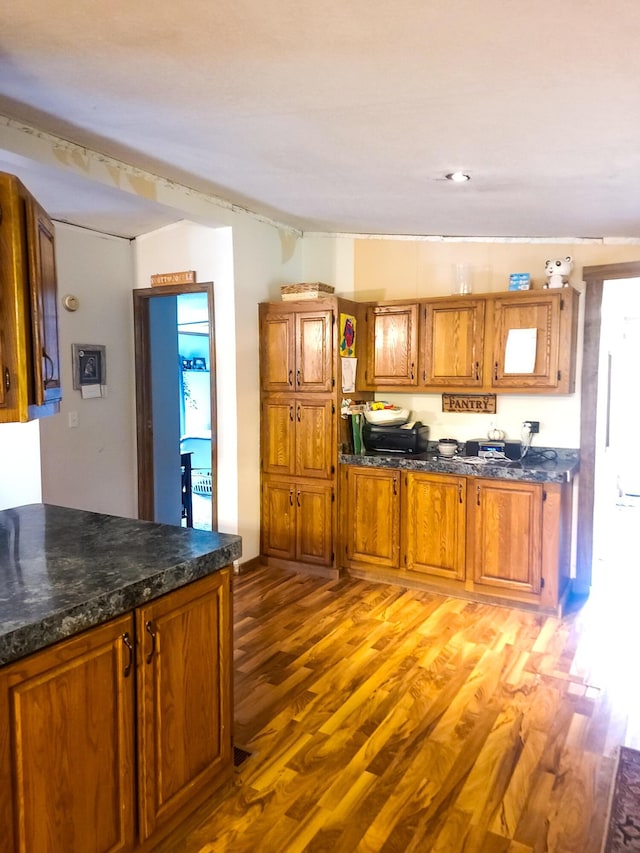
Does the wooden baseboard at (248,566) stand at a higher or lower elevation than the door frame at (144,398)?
lower

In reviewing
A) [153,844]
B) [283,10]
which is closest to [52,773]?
[153,844]

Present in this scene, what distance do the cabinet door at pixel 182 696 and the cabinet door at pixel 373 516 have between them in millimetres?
2180

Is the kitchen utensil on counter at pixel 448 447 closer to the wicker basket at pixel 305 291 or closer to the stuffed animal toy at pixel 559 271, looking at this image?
Result: the stuffed animal toy at pixel 559 271

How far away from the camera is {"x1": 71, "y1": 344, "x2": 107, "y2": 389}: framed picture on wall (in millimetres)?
4061

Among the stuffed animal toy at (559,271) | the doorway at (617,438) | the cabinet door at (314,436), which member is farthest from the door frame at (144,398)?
the doorway at (617,438)

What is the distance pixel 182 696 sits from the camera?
1.87 m

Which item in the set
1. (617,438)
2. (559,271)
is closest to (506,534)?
(559,271)

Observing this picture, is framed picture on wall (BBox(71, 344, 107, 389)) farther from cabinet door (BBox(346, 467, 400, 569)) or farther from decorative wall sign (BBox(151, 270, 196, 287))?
cabinet door (BBox(346, 467, 400, 569))

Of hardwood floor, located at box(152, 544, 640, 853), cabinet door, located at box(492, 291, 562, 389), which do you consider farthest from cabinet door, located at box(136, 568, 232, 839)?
cabinet door, located at box(492, 291, 562, 389)

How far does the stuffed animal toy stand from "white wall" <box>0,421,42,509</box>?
341 cm

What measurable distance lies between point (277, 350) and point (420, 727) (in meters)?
2.68

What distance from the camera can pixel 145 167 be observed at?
320 centimetres

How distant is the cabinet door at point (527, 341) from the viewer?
372cm

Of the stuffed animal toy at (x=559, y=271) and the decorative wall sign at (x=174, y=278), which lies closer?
the stuffed animal toy at (x=559, y=271)
